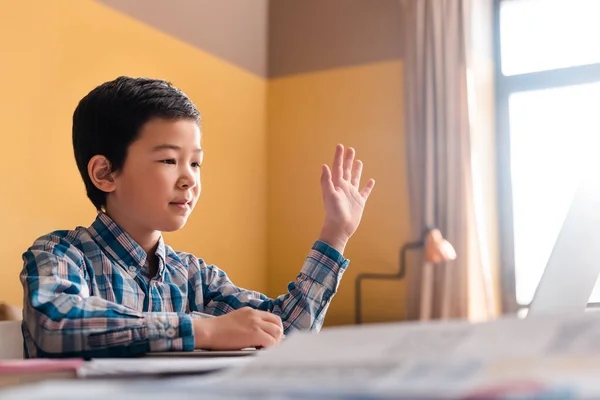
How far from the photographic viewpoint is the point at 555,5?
3805 mm

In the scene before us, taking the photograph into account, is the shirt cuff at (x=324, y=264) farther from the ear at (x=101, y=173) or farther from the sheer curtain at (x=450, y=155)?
the sheer curtain at (x=450, y=155)

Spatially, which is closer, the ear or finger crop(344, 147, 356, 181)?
finger crop(344, 147, 356, 181)

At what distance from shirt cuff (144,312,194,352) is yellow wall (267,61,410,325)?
305 centimetres

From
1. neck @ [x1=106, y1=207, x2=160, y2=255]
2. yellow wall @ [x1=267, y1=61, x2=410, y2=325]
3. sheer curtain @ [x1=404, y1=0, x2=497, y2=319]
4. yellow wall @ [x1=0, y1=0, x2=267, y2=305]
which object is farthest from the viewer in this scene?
yellow wall @ [x1=267, y1=61, x2=410, y2=325]

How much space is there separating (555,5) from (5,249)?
310 centimetres

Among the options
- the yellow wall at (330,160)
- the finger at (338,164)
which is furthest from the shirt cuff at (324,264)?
the yellow wall at (330,160)

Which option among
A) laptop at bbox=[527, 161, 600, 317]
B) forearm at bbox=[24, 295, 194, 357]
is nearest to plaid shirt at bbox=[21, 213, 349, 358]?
forearm at bbox=[24, 295, 194, 357]

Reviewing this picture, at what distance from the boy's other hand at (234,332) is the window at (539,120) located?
3147 millimetres

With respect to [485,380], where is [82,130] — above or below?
above

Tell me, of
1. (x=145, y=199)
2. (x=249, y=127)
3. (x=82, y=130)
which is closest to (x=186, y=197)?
(x=145, y=199)

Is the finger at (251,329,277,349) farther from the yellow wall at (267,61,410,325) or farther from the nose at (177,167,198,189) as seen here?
the yellow wall at (267,61,410,325)

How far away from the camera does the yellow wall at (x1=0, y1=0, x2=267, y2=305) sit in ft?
7.89

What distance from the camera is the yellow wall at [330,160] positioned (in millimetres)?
3770

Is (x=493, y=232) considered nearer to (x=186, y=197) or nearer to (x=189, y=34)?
(x=189, y=34)
